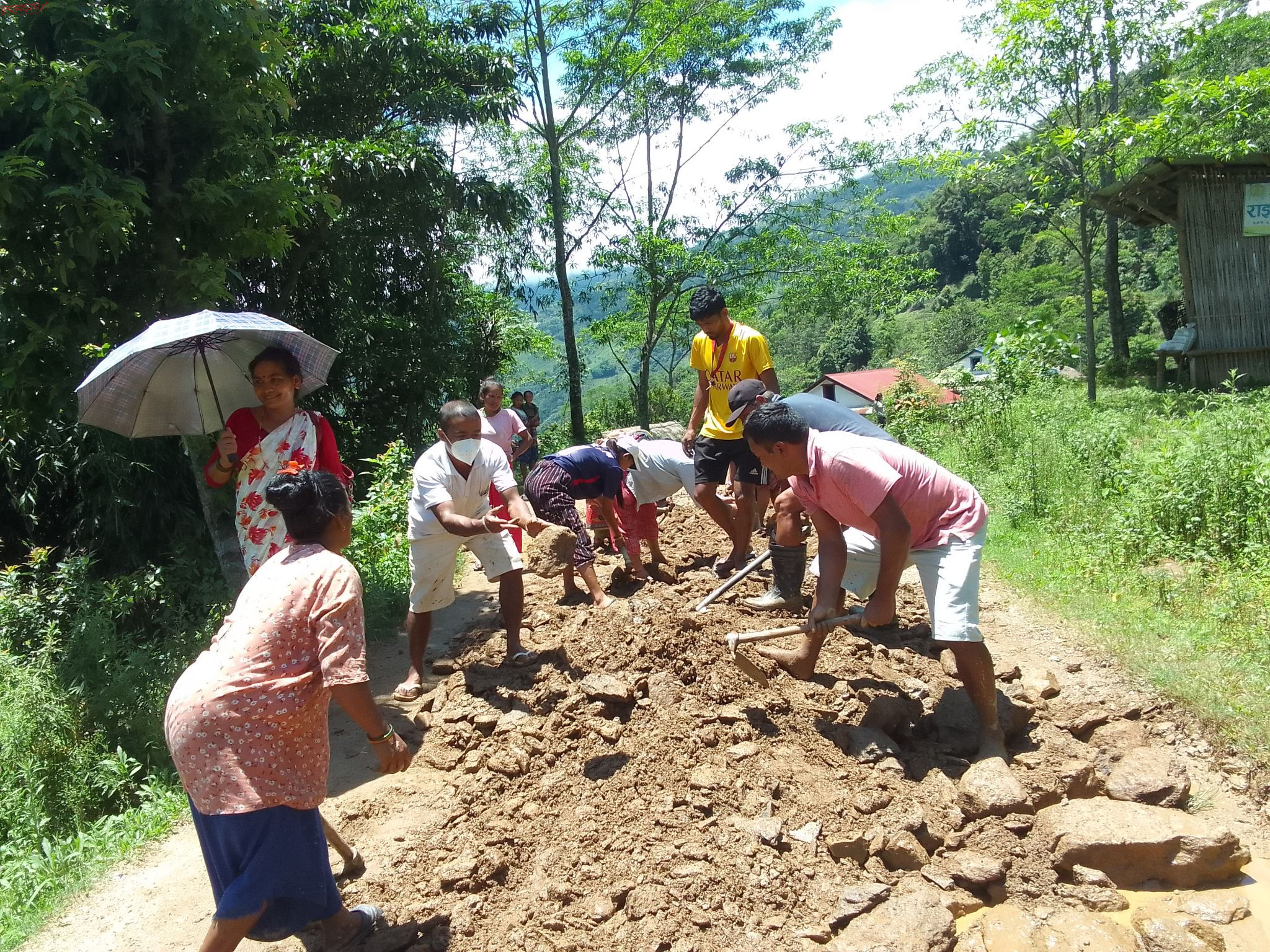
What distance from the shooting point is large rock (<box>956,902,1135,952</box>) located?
2389mm

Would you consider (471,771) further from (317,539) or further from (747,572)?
(747,572)

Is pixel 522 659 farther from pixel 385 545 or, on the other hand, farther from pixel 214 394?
pixel 385 545

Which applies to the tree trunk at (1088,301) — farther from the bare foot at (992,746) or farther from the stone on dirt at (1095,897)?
the stone on dirt at (1095,897)

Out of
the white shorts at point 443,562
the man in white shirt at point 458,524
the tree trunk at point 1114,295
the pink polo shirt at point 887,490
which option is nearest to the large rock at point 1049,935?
the pink polo shirt at point 887,490

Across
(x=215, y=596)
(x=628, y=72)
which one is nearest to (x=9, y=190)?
(x=215, y=596)

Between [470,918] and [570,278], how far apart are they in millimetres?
12384

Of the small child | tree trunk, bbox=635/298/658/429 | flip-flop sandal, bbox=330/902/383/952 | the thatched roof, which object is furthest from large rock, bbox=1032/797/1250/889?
tree trunk, bbox=635/298/658/429

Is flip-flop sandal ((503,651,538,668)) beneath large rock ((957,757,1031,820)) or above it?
above

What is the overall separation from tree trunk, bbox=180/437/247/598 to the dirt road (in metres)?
0.92

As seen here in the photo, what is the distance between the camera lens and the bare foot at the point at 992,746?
321 centimetres

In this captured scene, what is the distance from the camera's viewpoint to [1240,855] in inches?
102

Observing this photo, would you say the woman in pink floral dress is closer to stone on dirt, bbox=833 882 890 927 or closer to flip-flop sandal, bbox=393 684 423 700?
stone on dirt, bbox=833 882 890 927

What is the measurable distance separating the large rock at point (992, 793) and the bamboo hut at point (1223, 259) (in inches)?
369

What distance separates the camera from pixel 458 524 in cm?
386
